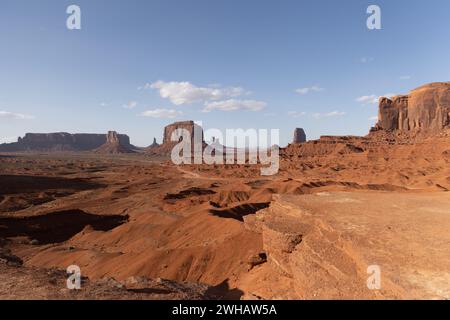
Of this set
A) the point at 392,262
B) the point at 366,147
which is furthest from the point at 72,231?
the point at 366,147

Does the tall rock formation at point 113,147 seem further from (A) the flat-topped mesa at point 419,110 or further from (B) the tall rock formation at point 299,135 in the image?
(A) the flat-topped mesa at point 419,110

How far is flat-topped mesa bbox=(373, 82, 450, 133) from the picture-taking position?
80.9 meters

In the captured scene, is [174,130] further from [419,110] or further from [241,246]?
[241,246]

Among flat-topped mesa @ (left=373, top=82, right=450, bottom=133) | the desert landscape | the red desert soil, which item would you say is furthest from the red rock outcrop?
the red desert soil

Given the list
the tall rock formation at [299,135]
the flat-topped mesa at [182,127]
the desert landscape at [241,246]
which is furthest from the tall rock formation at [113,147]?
the desert landscape at [241,246]

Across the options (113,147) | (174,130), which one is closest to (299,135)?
(174,130)

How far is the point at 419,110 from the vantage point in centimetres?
8488

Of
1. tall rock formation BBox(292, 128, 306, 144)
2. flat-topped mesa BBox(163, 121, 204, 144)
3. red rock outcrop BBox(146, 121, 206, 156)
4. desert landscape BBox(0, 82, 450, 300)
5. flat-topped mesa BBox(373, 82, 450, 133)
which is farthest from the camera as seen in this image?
flat-topped mesa BBox(163, 121, 204, 144)

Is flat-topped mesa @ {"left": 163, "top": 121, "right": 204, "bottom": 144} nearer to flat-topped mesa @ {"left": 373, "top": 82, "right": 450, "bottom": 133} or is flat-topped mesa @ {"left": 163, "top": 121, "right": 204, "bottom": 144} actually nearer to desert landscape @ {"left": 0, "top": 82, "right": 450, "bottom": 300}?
flat-topped mesa @ {"left": 373, "top": 82, "right": 450, "bottom": 133}

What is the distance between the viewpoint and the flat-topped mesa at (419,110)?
80.9 metres
